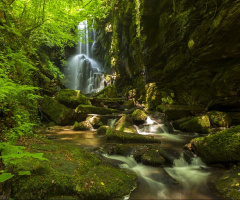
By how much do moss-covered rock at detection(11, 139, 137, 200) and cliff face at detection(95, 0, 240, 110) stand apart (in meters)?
8.18

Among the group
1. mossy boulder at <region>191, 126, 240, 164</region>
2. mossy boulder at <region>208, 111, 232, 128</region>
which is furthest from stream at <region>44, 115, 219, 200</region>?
mossy boulder at <region>208, 111, 232, 128</region>

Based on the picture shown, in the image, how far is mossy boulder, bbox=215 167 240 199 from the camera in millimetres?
2770

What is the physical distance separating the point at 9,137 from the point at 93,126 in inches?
259

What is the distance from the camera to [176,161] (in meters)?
4.60

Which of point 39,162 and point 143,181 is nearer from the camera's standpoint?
point 39,162

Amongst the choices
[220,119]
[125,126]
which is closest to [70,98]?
[125,126]

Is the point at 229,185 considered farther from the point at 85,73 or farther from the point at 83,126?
the point at 85,73

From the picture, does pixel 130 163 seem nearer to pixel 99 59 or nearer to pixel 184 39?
pixel 184 39

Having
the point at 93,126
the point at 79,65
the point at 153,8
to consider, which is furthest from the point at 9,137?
the point at 79,65

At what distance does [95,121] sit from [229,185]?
24.7 feet

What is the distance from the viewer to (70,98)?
1112 cm

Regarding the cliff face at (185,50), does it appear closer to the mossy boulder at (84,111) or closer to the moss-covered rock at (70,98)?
the mossy boulder at (84,111)

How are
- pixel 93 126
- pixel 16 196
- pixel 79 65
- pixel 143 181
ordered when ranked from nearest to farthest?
pixel 16 196 < pixel 143 181 < pixel 93 126 < pixel 79 65

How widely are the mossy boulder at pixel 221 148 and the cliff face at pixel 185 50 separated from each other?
5555mm
